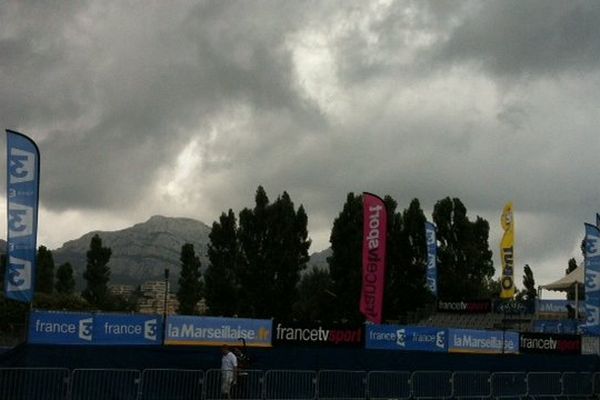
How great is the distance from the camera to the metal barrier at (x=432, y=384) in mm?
25953

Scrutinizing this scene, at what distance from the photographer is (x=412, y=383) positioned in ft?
84.4

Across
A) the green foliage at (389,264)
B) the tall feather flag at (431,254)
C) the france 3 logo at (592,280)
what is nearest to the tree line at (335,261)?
the green foliage at (389,264)

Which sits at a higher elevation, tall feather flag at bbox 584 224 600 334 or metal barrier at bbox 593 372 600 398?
tall feather flag at bbox 584 224 600 334

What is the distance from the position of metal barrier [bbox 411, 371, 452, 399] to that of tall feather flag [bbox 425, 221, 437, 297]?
28.8m

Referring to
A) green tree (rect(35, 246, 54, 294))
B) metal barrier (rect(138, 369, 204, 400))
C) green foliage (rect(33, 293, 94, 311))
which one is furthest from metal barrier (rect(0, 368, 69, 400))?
green tree (rect(35, 246, 54, 294))

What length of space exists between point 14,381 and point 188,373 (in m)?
4.70

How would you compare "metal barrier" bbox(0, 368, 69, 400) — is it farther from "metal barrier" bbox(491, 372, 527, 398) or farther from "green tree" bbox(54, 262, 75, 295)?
"green tree" bbox(54, 262, 75, 295)

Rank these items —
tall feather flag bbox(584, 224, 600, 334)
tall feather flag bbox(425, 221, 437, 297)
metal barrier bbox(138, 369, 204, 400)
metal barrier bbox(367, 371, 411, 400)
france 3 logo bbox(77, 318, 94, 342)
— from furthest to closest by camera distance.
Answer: tall feather flag bbox(425, 221, 437, 297)
tall feather flag bbox(584, 224, 600, 334)
metal barrier bbox(367, 371, 411, 400)
france 3 logo bbox(77, 318, 94, 342)
metal barrier bbox(138, 369, 204, 400)

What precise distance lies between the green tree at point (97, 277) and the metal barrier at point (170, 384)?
76.1 metres

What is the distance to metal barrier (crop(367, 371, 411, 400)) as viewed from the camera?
2520 cm

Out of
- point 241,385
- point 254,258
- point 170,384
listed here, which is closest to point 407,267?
point 254,258

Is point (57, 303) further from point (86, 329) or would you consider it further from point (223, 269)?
point (86, 329)

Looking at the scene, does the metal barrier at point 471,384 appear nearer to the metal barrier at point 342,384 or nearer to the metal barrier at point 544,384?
the metal barrier at point 544,384

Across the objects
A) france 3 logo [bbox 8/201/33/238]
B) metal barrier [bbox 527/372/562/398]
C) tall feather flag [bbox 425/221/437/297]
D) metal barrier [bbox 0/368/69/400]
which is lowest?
metal barrier [bbox 0/368/69/400]
